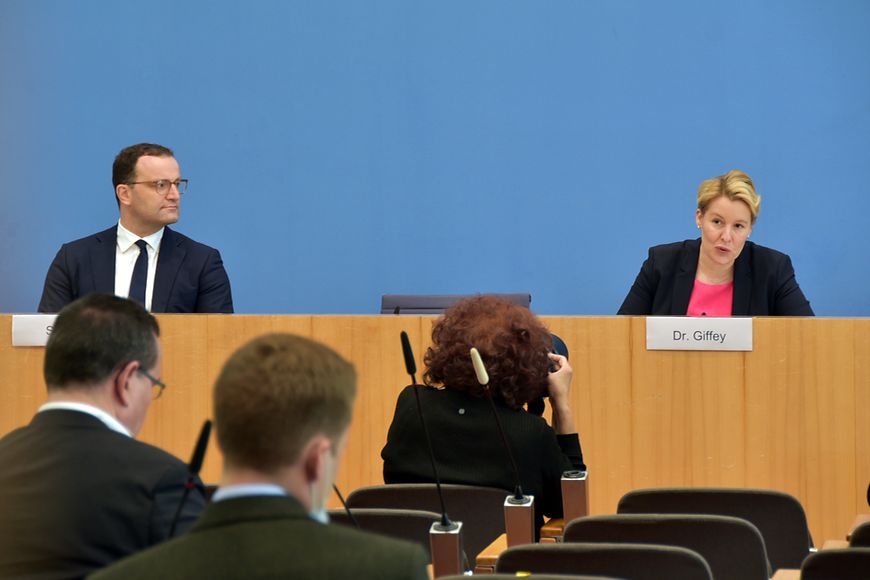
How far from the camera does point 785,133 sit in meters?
5.95

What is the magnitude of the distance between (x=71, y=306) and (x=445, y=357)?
1164 millimetres

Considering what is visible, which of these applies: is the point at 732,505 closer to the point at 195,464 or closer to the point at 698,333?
the point at 698,333

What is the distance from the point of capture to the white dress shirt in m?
4.55

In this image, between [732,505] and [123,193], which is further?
[123,193]

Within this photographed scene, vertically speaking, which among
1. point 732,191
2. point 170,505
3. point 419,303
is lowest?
point 170,505

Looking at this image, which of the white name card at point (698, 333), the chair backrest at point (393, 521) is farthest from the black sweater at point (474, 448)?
the white name card at point (698, 333)

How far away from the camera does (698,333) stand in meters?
3.84

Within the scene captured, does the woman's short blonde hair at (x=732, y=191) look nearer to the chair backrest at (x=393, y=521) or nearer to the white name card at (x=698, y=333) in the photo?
the white name card at (x=698, y=333)

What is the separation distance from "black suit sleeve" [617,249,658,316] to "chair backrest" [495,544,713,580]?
2561 mm

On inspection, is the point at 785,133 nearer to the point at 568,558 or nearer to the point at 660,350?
the point at 660,350

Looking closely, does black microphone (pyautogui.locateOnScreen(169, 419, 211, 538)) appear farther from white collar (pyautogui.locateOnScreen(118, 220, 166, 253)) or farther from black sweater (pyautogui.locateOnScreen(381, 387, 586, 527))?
white collar (pyautogui.locateOnScreen(118, 220, 166, 253))

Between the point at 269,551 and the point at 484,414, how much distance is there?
69.2 inches

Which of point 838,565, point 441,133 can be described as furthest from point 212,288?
point 838,565

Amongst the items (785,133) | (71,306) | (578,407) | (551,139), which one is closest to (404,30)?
(551,139)
